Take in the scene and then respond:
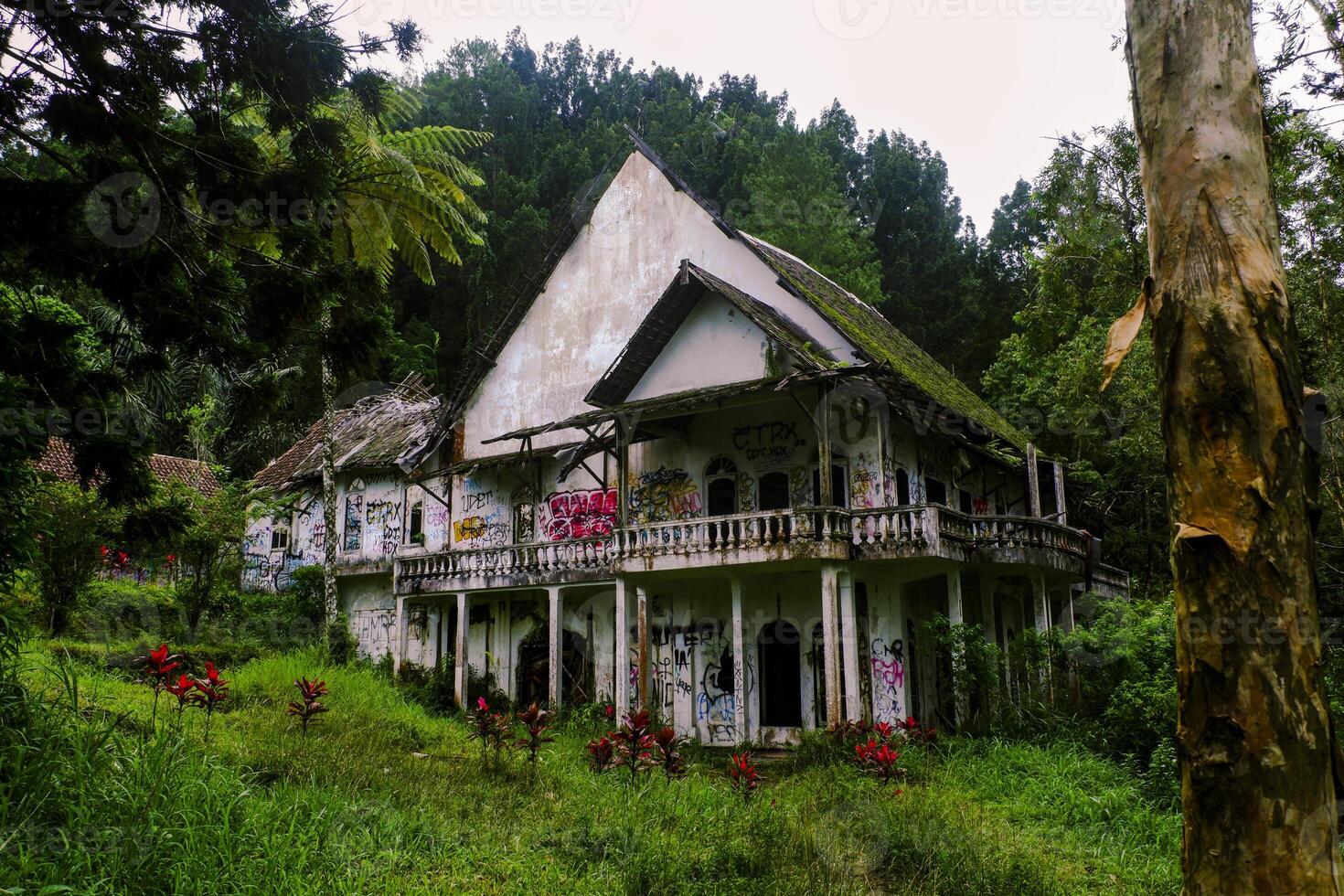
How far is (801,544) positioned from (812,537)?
22 centimetres

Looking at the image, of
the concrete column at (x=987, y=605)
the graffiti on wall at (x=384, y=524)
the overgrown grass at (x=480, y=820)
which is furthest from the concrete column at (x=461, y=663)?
the concrete column at (x=987, y=605)

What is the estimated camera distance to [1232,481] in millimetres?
2883

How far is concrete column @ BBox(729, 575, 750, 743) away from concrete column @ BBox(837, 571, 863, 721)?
1832 mm

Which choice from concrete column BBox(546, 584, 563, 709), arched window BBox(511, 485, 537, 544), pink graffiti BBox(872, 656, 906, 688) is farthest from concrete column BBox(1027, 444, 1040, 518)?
arched window BBox(511, 485, 537, 544)

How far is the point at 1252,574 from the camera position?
2824mm

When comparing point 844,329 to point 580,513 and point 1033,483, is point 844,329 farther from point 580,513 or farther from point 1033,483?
point 580,513

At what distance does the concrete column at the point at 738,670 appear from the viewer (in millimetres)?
16578

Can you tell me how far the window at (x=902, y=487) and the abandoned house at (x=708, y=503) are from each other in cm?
4

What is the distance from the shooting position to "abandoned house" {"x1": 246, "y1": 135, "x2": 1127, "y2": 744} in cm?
1620

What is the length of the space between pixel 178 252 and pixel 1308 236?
1921 centimetres

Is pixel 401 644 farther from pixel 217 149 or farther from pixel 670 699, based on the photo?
pixel 217 149

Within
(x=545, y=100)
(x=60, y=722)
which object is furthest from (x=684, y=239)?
(x=545, y=100)

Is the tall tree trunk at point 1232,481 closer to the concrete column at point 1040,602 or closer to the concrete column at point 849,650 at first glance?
the concrete column at point 849,650

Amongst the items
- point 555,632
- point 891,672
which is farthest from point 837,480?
point 555,632
